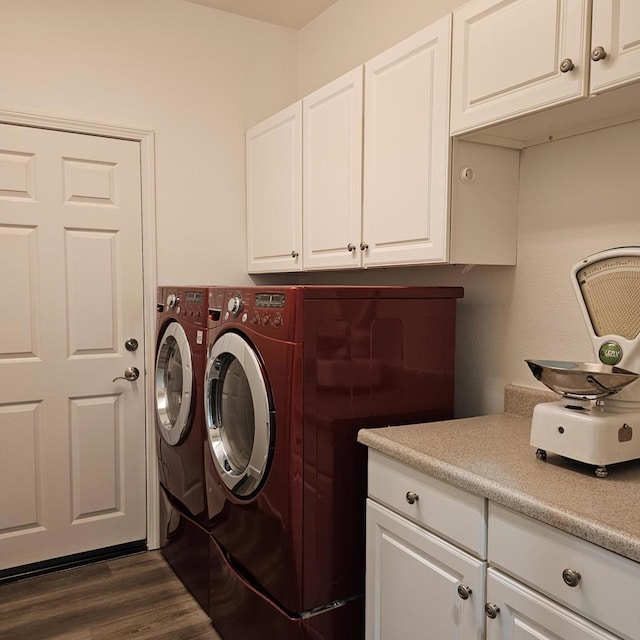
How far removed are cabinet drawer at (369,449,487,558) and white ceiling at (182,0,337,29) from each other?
232cm

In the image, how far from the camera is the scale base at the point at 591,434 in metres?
1.26

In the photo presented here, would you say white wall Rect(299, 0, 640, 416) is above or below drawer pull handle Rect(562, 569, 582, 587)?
above

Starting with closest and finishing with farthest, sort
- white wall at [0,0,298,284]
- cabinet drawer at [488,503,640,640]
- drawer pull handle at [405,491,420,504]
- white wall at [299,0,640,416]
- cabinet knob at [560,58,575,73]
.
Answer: cabinet drawer at [488,503,640,640] < cabinet knob at [560,58,575,73] < drawer pull handle at [405,491,420,504] < white wall at [299,0,640,416] < white wall at [0,0,298,284]

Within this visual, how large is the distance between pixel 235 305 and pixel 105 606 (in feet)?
4.72

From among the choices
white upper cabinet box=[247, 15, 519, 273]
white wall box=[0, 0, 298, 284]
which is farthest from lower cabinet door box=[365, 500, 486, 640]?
white wall box=[0, 0, 298, 284]

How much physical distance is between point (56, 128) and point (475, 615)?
2.52m

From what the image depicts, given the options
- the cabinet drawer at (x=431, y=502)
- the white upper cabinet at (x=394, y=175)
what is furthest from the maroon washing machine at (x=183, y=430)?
the cabinet drawer at (x=431, y=502)

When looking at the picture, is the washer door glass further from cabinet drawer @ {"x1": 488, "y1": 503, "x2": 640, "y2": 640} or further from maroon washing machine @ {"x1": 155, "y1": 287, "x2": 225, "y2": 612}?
cabinet drawer @ {"x1": 488, "y1": 503, "x2": 640, "y2": 640}

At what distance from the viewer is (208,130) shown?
2969 mm

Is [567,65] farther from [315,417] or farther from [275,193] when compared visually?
[275,193]

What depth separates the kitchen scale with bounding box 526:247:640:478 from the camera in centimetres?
127

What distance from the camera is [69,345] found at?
2682 millimetres

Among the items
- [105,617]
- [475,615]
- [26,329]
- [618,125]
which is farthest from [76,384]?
[618,125]

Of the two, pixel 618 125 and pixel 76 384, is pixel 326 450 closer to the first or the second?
pixel 618 125
